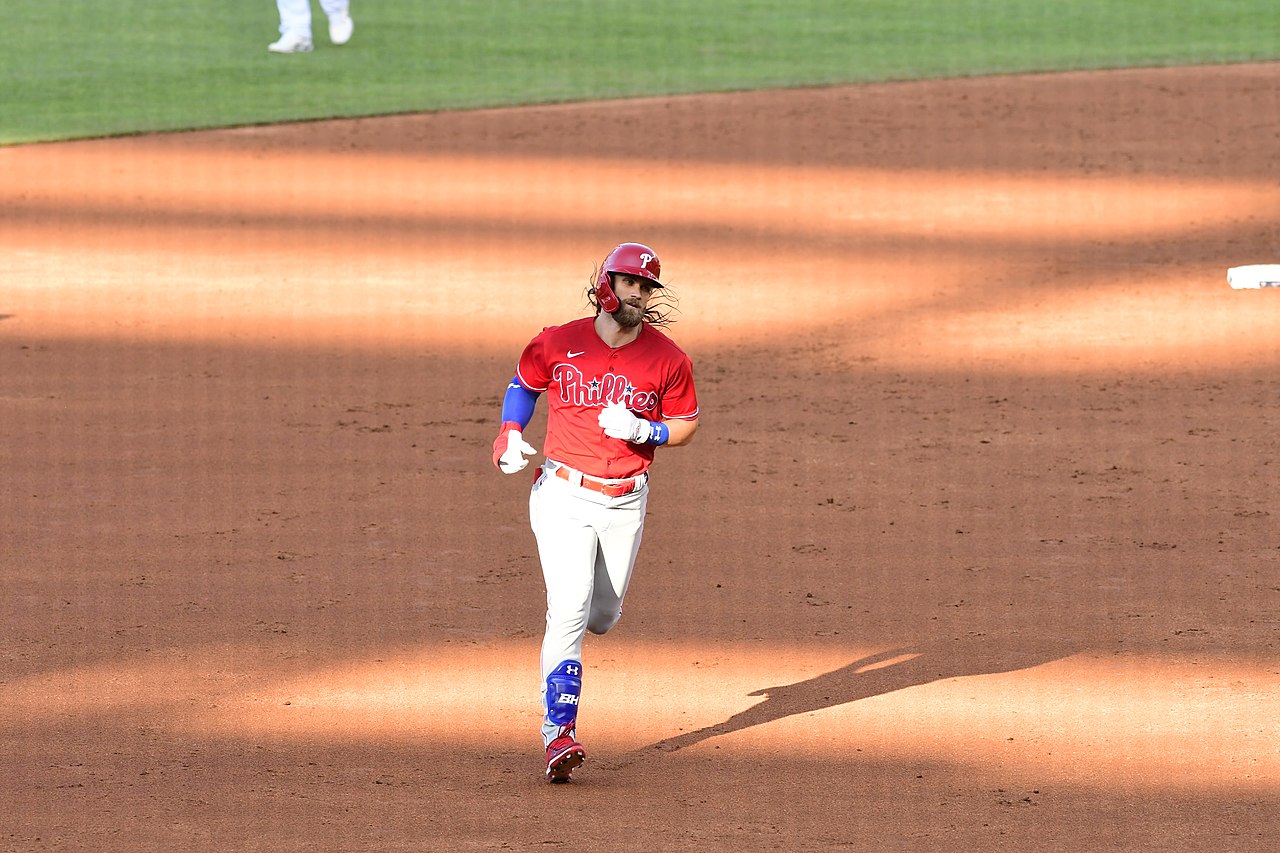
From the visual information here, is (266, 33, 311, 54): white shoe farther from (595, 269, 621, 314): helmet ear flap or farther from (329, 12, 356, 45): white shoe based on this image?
(595, 269, 621, 314): helmet ear flap

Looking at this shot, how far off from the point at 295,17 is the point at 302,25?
0.57ft

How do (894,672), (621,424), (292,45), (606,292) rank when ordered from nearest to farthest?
(621,424)
(606,292)
(894,672)
(292,45)

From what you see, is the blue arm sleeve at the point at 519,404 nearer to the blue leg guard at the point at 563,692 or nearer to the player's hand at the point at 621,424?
the player's hand at the point at 621,424

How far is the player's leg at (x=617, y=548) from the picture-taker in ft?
22.2

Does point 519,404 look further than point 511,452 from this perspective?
Yes

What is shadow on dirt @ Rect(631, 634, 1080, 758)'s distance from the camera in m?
7.64

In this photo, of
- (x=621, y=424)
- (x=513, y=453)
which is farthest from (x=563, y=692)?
(x=621, y=424)

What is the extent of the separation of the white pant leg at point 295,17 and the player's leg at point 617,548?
21.1 metres

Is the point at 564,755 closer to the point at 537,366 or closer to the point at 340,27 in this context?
the point at 537,366

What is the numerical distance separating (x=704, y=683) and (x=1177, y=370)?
6.90m

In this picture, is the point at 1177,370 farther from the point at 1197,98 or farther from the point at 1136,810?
the point at 1197,98

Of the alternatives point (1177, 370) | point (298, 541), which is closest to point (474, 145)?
point (1177, 370)

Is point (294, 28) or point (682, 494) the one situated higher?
point (294, 28)

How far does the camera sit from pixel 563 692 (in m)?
6.68
